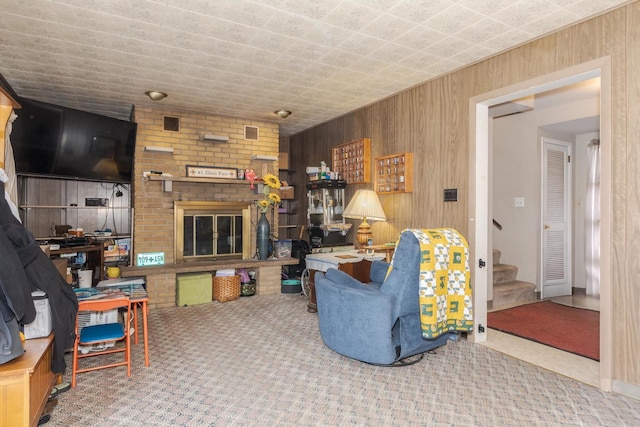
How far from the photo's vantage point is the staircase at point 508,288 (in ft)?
15.6

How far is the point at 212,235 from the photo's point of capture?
17.2 feet

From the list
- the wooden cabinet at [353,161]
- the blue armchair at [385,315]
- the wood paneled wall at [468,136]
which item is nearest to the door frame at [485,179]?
the wood paneled wall at [468,136]

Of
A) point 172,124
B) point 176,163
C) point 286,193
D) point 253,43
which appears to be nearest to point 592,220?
point 286,193

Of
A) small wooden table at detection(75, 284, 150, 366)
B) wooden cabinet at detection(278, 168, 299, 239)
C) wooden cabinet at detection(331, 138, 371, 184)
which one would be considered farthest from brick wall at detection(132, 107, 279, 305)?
small wooden table at detection(75, 284, 150, 366)

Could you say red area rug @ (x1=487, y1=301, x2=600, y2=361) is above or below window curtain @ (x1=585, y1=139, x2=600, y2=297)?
below

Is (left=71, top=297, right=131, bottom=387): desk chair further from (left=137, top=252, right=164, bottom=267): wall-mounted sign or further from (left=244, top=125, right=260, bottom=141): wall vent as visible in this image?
(left=244, top=125, right=260, bottom=141): wall vent

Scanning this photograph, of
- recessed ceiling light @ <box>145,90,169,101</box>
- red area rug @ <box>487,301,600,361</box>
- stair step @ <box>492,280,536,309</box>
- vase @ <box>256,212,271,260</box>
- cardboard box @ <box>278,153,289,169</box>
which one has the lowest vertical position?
red area rug @ <box>487,301,600,361</box>

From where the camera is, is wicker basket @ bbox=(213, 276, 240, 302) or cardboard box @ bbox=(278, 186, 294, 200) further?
cardboard box @ bbox=(278, 186, 294, 200)

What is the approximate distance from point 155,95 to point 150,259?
206 centimetres

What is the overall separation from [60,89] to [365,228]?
3885 mm

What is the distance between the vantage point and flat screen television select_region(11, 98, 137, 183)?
13.4 feet

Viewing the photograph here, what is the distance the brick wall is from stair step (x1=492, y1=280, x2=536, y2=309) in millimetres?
3418

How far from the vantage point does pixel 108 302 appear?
2600 millimetres

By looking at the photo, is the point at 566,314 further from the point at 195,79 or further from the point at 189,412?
the point at 195,79
